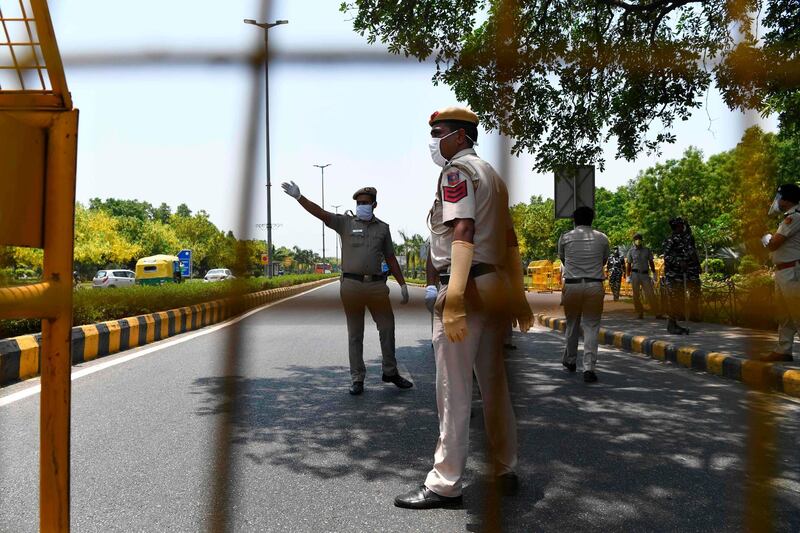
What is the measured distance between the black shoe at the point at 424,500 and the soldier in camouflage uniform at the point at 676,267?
547 cm

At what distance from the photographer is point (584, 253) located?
17.1 ft

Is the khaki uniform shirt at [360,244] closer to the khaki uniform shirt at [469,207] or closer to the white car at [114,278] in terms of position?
the khaki uniform shirt at [469,207]

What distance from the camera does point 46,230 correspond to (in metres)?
0.79

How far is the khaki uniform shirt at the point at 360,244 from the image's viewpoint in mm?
4477

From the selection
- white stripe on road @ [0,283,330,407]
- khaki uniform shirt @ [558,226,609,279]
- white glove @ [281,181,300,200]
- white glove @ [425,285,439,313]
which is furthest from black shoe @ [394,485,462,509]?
khaki uniform shirt @ [558,226,609,279]

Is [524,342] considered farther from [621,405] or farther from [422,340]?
[621,405]

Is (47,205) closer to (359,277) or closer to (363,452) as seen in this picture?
(363,452)

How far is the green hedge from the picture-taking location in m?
1.23

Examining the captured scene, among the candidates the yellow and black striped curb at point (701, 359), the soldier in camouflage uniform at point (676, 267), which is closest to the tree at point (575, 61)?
the yellow and black striped curb at point (701, 359)

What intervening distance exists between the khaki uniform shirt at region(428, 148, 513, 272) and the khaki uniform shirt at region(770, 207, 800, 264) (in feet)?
11.2

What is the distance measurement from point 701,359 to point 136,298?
503 cm

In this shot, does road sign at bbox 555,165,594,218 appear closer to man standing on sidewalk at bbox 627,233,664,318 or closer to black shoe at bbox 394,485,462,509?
black shoe at bbox 394,485,462,509

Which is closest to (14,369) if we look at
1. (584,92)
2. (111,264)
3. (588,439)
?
(588,439)

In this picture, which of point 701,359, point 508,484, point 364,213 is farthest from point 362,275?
point 701,359
